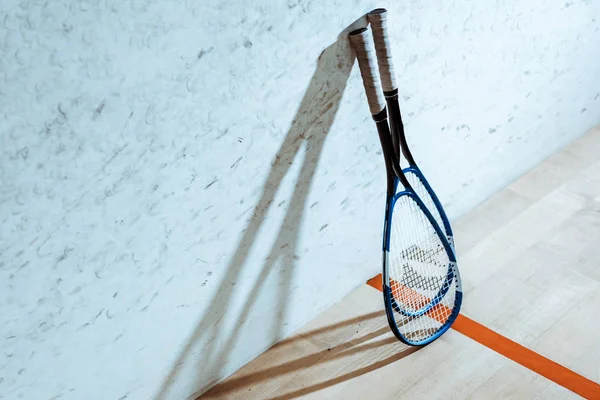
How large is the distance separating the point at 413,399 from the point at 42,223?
3.77ft

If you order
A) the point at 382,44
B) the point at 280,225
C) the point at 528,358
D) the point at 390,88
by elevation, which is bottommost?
the point at 528,358

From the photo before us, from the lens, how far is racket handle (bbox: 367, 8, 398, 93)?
2.12m

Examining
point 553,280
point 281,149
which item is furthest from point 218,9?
point 553,280

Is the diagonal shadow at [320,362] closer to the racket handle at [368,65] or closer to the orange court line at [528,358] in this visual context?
the orange court line at [528,358]

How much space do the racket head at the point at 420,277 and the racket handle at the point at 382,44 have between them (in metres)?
0.39

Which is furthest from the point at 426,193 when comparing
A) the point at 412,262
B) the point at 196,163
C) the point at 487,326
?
the point at 196,163

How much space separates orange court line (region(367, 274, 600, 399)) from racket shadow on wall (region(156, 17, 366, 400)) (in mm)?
597

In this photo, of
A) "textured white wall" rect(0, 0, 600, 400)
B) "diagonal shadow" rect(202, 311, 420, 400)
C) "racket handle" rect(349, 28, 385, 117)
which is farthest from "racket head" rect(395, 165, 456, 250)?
"diagonal shadow" rect(202, 311, 420, 400)

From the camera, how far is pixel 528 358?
2264 millimetres

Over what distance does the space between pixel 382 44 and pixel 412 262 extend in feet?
2.52

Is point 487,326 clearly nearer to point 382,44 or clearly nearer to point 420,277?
point 420,277

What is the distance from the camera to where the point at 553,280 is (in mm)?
2531

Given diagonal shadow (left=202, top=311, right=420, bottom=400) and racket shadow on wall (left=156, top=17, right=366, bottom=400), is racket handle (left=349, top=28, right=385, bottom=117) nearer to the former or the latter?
racket shadow on wall (left=156, top=17, right=366, bottom=400)

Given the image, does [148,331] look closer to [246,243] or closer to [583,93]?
[246,243]
